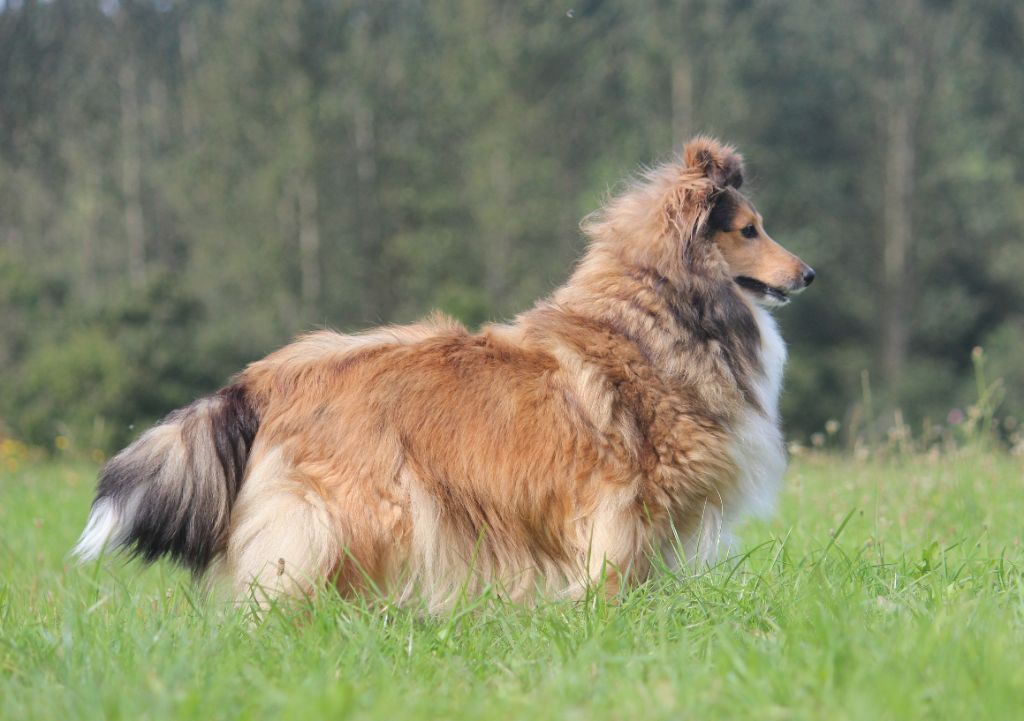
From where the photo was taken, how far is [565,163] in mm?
29734

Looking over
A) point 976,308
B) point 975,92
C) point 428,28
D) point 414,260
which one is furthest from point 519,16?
point 976,308

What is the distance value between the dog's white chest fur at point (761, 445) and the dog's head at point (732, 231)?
15 centimetres

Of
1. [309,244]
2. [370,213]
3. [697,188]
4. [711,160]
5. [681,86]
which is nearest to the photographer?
[697,188]

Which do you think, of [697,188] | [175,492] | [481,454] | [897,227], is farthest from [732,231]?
[897,227]

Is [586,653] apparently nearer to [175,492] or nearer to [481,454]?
[481,454]

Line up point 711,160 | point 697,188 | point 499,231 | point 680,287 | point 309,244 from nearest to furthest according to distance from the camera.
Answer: point 680,287 → point 697,188 → point 711,160 → point 499,231 → point 309,244

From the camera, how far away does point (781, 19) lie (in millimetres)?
30594

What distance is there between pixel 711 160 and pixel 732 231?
1.11ft

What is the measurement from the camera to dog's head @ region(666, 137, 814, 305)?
4.84 metres

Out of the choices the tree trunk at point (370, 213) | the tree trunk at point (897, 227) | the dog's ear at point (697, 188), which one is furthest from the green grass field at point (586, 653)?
the tree trunk at point (370, 213)

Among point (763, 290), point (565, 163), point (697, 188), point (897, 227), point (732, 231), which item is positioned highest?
point (565, 163)

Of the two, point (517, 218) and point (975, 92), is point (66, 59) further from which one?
point (975, 92)

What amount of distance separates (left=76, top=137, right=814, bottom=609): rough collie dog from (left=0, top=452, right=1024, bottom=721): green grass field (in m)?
0.24

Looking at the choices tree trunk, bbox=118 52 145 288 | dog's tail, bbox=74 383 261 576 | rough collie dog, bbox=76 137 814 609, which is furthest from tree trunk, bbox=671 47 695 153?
dog's tail, bbox=74 383 261 576
